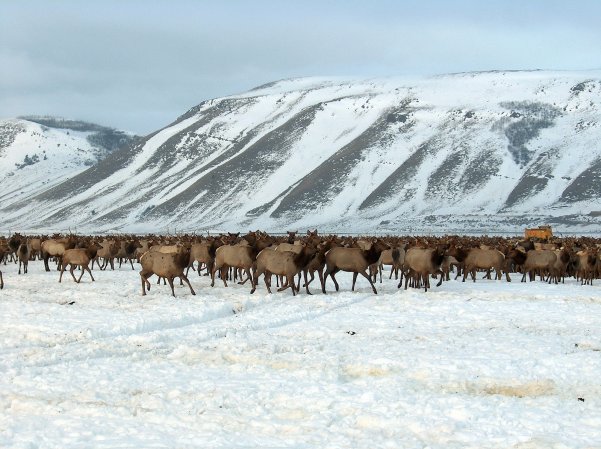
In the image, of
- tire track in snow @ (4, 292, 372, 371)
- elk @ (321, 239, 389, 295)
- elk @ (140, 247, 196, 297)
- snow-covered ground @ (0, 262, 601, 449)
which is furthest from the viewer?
elk @ (321, 239, 389, 295)

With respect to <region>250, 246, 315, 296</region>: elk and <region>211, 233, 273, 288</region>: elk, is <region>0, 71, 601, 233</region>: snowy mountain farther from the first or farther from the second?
<region>250, 246, 315, 296</region>: elk

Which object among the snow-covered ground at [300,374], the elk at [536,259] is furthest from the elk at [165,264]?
the elk at [536,259]

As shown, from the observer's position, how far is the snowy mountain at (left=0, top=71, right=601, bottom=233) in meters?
145

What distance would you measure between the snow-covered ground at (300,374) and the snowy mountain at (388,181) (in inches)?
4508

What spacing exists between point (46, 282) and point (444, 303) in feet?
47.6

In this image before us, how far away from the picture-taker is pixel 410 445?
8070 mm

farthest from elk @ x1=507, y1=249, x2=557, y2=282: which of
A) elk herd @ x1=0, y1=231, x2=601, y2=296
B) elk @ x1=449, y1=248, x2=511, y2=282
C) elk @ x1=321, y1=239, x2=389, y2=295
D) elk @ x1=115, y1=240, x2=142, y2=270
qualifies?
elk @ x1=115, y1=240, x2=142, y2=270

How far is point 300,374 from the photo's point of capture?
37.0ft

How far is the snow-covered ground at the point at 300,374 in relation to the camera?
27.9 feet

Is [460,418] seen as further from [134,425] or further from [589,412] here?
[134,425]

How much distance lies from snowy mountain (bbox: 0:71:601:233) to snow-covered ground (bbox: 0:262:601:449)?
115 m

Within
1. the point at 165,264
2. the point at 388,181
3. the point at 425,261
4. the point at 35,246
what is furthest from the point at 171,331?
the point at 388,181

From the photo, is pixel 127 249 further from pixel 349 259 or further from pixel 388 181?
pixel 388 181

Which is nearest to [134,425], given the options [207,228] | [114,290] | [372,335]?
[372,335]
